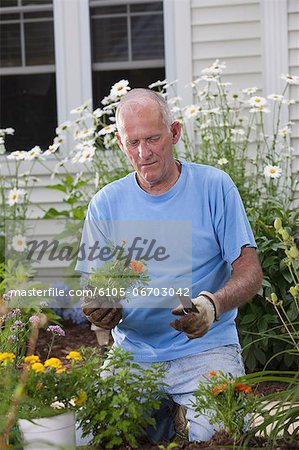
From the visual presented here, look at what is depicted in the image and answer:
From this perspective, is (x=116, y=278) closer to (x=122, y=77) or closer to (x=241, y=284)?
(x=241, y=284)

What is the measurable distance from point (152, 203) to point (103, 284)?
19.9 inches

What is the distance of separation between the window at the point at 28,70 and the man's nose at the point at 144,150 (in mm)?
3764

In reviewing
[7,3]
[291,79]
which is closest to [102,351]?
A: [291,79]

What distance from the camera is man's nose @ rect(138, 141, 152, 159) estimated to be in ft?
9.37

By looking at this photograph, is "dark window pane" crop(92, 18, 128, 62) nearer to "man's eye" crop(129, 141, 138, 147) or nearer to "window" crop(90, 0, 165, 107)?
"window" crop(90, 0, 165, 107)

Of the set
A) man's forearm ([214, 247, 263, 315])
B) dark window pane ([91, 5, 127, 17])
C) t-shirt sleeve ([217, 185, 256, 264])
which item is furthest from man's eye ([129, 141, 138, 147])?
dark window pane ([91, 5, 127, 17])

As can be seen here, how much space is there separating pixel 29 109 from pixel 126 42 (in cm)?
85

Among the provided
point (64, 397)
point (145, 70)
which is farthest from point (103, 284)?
point (145, 70)

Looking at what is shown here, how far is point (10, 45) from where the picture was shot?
21.6 feet

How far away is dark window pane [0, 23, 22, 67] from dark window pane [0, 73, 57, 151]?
11cm

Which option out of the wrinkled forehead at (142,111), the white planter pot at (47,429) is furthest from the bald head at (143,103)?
the white planter pot at (47,429)

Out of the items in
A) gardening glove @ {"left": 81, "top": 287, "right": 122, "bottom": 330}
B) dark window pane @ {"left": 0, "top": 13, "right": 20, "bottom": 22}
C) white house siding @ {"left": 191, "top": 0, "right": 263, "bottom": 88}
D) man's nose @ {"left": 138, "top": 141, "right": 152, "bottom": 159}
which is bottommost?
gardening glove @ {"left": 81, "top": 287, "right": 122, "bottom": 330}

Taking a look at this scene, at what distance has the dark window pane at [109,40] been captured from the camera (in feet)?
21.2

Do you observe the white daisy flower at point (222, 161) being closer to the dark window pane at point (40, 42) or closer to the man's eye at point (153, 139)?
the man's eye at point (153, 139)
